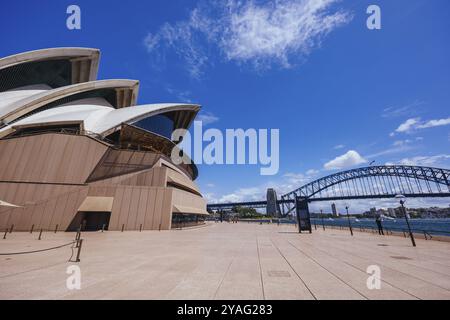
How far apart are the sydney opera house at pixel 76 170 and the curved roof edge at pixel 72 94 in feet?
0.58

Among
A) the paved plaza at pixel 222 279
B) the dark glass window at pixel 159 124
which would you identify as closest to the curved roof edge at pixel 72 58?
the dark glass window at pixel 159 124

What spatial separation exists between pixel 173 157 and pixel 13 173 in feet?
74.4

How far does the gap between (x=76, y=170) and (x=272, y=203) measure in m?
115

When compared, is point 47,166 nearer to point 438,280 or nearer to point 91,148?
→ point 91,148

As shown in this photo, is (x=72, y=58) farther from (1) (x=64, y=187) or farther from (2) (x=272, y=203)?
(2) (x=272, y=203)

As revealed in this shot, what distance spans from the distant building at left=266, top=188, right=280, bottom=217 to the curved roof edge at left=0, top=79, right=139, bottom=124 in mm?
100494

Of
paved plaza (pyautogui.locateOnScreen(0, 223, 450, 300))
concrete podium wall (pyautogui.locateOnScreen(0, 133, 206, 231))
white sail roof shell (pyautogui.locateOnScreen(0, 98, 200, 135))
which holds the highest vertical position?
white sail roof shell (pyautogui.locateOnScreen(0, 98, 200, 135))

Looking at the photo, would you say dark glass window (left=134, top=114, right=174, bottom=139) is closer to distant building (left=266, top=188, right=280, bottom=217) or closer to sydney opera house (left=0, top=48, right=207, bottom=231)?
sydney opera house (left=0, top=48, right=207, bottom=231)

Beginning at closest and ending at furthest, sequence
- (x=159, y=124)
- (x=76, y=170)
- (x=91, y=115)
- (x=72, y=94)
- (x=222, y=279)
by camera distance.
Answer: (x=222, y=279)
(x=76, y=170)
(x=91, y=115)
(x=72, y=94)
(x=159, y=124)

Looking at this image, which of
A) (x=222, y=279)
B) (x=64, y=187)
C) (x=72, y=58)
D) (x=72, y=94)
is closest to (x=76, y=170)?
(x=64, y=187)

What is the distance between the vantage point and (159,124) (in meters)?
45.6

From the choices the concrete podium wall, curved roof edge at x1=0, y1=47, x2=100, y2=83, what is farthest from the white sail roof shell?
the concrete podium wall

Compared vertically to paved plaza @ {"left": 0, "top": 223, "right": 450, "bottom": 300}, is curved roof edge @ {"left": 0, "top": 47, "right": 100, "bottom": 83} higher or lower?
higher

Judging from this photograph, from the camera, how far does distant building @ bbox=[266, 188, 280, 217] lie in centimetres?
12052
